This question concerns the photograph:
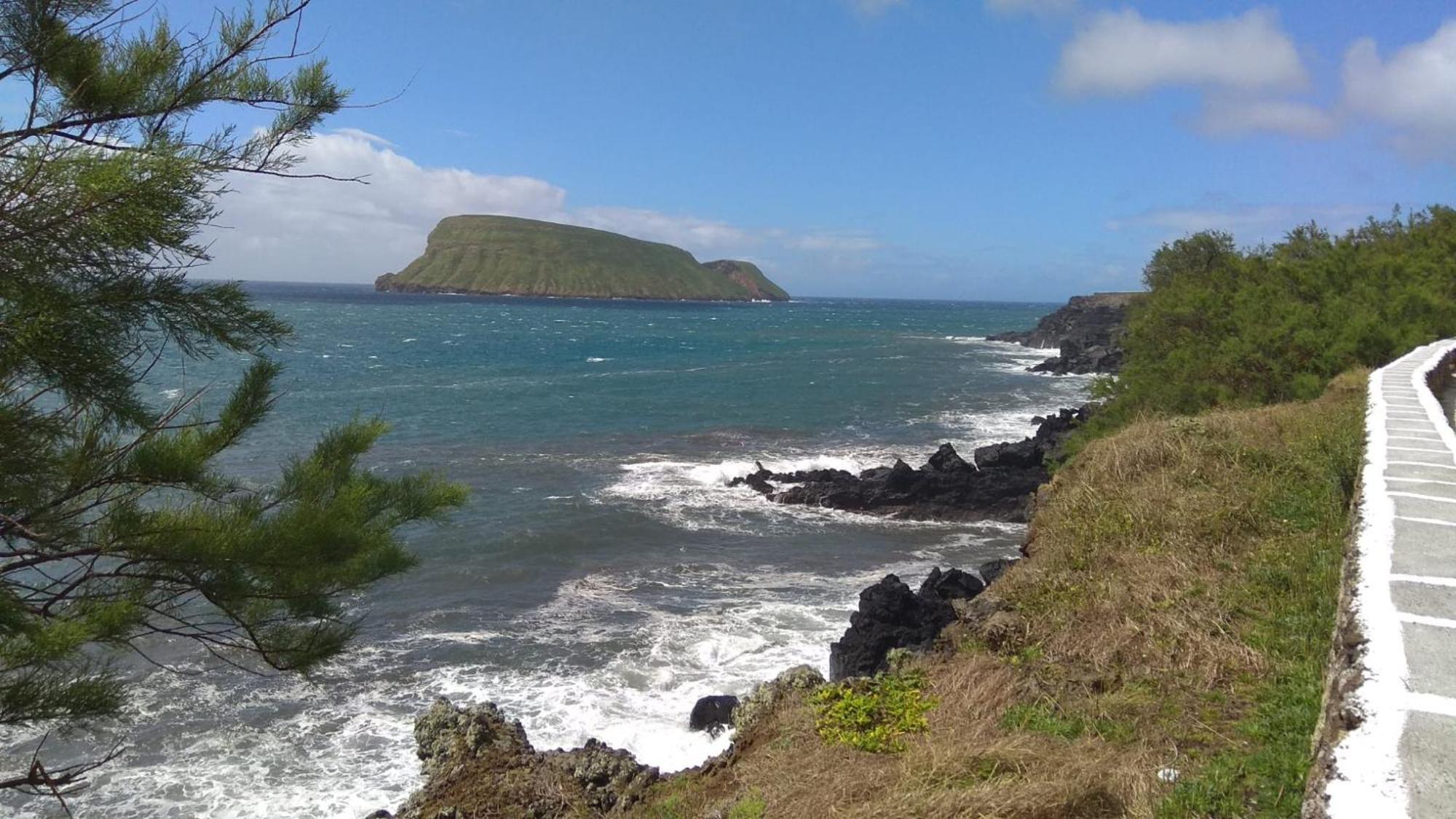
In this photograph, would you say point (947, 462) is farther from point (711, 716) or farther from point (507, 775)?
point (507, 775)

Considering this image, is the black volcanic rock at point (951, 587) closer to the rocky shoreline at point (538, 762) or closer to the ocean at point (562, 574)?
the ocean at point (562, 574)

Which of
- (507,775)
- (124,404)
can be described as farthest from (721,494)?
(124,404)

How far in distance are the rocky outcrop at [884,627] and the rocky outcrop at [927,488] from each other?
9.44m

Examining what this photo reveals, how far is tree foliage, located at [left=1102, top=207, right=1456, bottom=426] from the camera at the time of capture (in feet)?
64.8

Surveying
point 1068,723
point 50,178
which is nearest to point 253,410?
point 50,178

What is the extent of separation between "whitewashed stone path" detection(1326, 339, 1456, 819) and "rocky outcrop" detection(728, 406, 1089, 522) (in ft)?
44.5

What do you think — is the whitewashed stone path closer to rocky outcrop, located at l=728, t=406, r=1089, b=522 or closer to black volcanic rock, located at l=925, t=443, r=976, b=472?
rocky outcrop, located at l=728, t=406, r=1089, b=522

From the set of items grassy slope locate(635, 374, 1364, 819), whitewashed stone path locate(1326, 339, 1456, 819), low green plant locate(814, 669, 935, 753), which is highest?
whitewashed stone path locate(1326, 339, 1456, 819)

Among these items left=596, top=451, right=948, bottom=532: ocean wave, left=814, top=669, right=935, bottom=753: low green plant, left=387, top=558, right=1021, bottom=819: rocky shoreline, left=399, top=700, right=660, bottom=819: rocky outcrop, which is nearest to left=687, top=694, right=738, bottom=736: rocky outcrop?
left=387, top=558, right=1021, bottom=819: rocky shoreline

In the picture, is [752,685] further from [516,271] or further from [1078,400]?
[516,271]

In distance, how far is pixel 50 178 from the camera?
12.0ft

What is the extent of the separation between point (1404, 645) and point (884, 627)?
7362mm

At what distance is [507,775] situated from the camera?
7617 mm

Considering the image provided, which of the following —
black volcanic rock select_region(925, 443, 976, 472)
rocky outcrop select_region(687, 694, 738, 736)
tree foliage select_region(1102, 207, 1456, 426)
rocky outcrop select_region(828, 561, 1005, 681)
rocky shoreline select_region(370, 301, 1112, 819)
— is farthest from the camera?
black volcanic rock select_region(925, 443, 976, 472)
